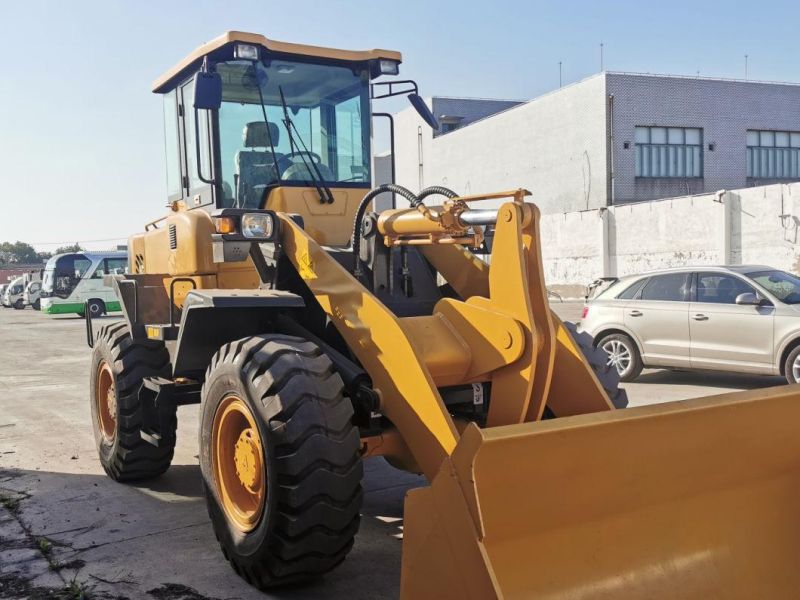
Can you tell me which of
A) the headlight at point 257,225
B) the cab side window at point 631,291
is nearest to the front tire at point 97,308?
the cab side window at point 631,291

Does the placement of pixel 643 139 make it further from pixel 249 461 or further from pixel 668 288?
pixel 249 461

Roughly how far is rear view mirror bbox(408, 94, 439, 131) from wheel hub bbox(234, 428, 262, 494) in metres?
3.09

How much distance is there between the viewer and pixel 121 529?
5.23 meters

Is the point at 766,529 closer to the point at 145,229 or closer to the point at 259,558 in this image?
the point at 259,558

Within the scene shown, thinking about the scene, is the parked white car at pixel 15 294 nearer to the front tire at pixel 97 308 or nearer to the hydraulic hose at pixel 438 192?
the front tire at pixel 97 308

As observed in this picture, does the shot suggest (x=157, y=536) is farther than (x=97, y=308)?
No

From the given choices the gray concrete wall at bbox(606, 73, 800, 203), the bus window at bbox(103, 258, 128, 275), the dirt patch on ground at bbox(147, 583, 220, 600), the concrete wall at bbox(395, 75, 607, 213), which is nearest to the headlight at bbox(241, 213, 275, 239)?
the dirt patch on ground at bbox(147, 583, 220, 600)

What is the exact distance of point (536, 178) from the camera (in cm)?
3744

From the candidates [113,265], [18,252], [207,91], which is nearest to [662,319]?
[207,91]

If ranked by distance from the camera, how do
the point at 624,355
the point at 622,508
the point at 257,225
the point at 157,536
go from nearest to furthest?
the point at 622,508, the point at 257,225, the point at 157,536, the point at 624,355

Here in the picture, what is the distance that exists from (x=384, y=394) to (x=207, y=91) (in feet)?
7.34

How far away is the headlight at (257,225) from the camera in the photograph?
191 inches

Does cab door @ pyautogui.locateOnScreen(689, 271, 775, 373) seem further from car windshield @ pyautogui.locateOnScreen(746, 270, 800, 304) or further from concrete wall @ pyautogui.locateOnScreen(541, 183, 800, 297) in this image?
concrete wall @ pyautogui.locateOnScreen(541, 183, 800, 297)

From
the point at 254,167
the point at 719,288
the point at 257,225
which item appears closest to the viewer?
the point at 257,225
